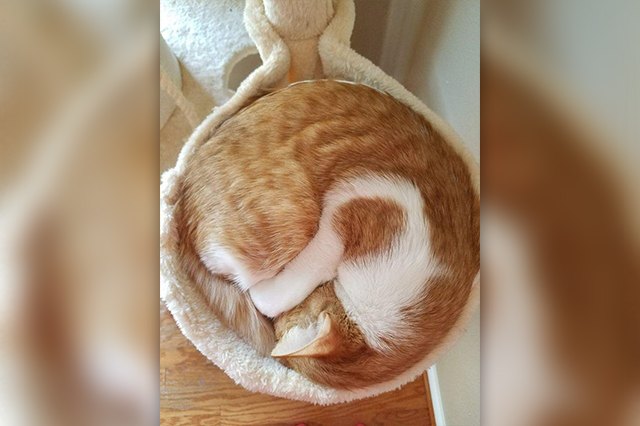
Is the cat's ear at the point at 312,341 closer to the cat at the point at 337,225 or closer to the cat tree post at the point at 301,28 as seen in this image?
the cat at the point at 337,225

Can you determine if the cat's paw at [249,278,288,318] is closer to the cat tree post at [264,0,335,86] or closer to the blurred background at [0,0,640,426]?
the cat tree post at [264,0,335,86]

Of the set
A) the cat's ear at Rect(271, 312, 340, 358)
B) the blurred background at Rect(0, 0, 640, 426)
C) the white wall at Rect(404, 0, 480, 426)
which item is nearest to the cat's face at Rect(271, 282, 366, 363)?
the cat's ear at Rect(271, 312, 340, 358)

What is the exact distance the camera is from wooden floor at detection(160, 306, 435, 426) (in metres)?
0.88

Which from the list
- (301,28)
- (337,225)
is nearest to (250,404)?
(337,225)

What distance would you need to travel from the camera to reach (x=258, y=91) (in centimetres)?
87

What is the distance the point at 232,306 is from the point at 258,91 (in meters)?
0.37

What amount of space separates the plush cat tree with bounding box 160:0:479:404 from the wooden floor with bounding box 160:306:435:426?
0.07 meters

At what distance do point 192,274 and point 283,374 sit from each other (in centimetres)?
22

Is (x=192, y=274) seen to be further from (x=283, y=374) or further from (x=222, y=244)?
(x=283, y=374)
